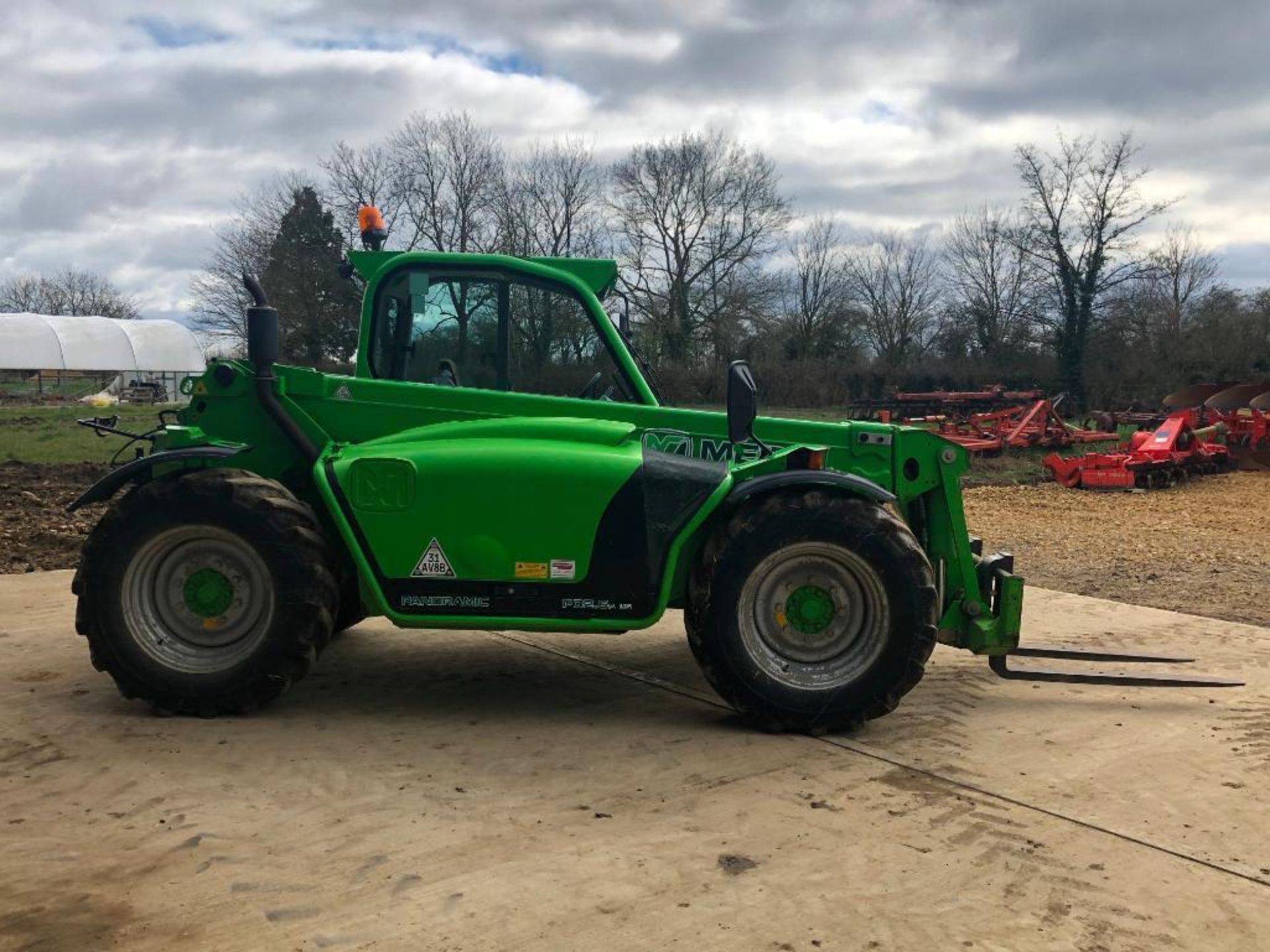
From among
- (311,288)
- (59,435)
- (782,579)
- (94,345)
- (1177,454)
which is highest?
(94,345)

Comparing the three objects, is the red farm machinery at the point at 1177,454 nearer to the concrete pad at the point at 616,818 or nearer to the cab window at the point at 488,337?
the concrete pad at the point at 616,818

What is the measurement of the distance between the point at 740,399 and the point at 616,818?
1.95 meters

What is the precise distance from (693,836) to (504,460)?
1.94 meters

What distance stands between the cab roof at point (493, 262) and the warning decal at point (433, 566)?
165 centimetres

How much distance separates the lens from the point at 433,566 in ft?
16.4

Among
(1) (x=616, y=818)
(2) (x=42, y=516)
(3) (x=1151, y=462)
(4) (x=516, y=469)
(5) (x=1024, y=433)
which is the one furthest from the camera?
(5) (x=1024, y=433)

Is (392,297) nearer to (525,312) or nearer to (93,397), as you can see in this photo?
(525,312)

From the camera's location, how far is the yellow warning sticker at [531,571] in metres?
4.99

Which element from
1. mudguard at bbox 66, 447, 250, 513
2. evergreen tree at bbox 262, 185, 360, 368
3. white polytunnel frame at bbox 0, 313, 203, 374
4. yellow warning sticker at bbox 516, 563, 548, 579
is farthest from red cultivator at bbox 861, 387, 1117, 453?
white polytunnel frame at bbox 0, 313, 203, 374

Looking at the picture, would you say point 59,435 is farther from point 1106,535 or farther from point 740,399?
point 740,399

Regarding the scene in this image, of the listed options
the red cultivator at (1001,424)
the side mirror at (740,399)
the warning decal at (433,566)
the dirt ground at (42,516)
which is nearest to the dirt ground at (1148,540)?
the red cultivator at (1001,424)


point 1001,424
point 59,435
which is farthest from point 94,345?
point 1001,424

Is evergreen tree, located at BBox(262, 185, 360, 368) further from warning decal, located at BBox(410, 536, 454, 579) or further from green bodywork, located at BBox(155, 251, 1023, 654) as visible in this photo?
warning decal, located at BBox(410, 536, 454, 579)

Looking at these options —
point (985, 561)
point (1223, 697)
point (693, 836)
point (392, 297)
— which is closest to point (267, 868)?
point (693, 836)
